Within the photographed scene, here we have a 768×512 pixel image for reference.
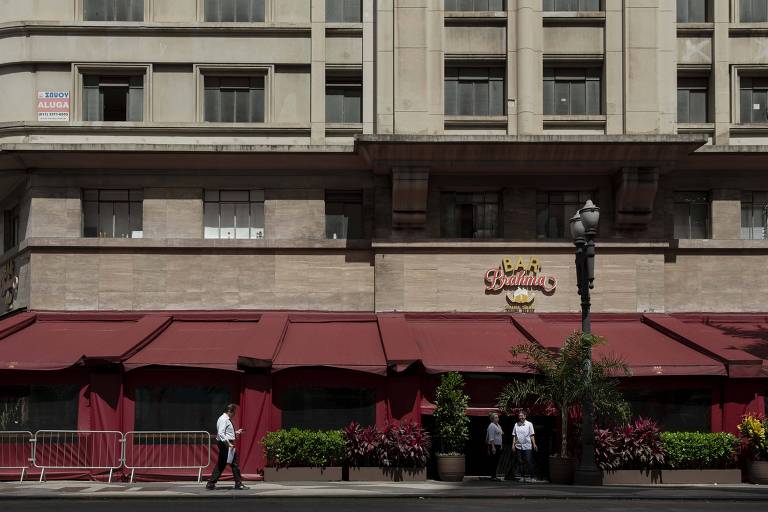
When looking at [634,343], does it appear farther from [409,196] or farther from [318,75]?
[318,75]

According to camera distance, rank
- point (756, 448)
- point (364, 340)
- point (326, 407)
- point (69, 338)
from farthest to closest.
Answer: point (69, 338)
point (364, 340)
point (326, 407)
point (756, 448)

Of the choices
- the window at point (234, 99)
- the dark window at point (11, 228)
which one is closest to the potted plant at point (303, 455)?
the window at point (234, 99)

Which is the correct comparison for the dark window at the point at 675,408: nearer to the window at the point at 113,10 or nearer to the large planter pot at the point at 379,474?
the large planter pot at the point at 379,474

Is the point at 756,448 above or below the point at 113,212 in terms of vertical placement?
below

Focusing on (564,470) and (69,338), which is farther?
(69,338)

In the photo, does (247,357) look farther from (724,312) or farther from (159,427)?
(724,312)

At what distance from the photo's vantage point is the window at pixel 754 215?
98.1 feet

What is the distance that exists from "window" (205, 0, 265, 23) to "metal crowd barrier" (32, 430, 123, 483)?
Answer: 1166cm

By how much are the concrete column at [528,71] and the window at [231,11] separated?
7.04m

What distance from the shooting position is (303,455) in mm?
24516

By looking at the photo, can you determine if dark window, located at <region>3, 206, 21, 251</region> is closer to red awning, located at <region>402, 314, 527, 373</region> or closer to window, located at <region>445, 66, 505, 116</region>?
red awning, located at <region>402, 314, 527, 373</region>

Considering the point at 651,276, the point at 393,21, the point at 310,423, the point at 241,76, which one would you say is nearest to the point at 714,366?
the point at 651,276

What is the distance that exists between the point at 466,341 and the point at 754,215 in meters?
9.26

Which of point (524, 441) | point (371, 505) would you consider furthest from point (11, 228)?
point (371, 505)
